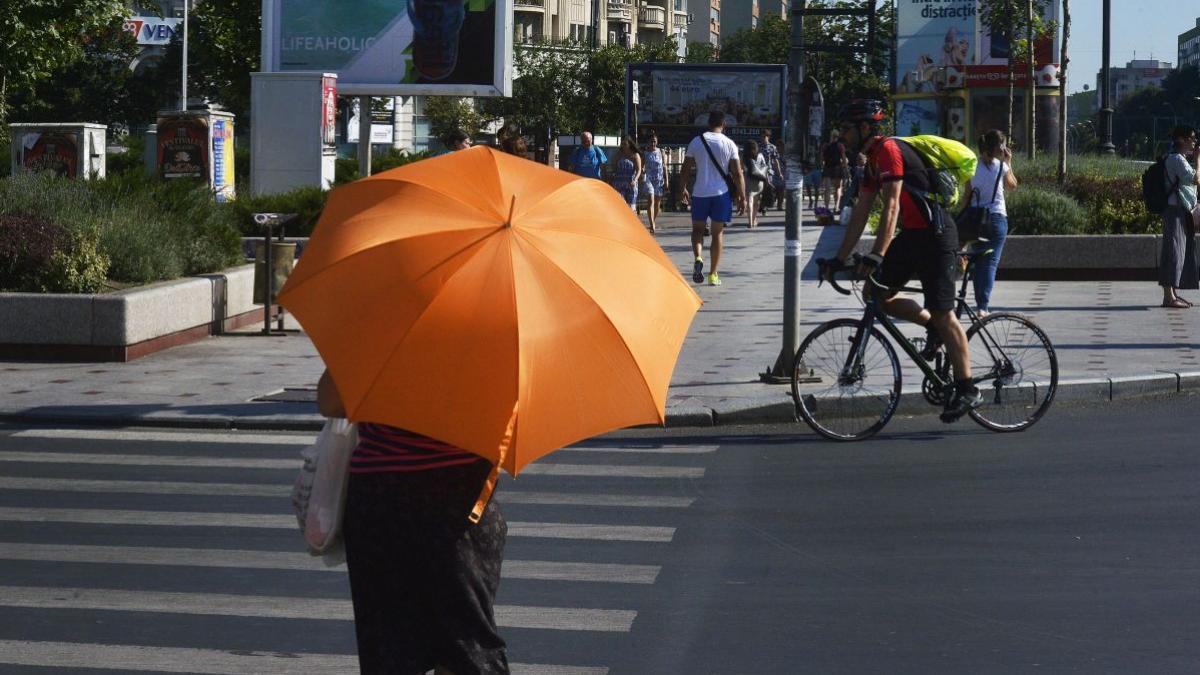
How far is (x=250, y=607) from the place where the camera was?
6.45 m

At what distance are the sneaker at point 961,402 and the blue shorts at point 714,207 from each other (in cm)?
900

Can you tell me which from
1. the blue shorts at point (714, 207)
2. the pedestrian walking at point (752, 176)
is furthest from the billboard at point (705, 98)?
the blue shorts at point (714, 207)

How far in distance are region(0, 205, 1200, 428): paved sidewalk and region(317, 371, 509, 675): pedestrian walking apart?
7.10 meters

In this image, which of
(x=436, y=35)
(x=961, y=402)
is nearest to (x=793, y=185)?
(x=961, y=402)

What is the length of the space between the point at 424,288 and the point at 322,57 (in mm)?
30300

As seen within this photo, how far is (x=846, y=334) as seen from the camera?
34.5ft

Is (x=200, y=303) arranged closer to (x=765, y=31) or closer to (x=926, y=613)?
(x=926, y=613)

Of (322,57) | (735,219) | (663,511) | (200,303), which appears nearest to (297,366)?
(200,303)

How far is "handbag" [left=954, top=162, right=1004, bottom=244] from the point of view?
14254 mm

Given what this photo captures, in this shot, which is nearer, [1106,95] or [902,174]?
[902,174]

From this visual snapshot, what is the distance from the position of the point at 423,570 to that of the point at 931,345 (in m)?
6.96

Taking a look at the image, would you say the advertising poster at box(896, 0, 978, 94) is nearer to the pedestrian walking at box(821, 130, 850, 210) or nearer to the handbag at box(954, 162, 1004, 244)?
the pedestrian walking at box(821, 130, 850, 210)

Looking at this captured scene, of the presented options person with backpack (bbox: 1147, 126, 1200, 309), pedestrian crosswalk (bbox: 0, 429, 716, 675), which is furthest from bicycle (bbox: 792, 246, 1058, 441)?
person with backpack (bbox: 1147, 126, 1200, 309)

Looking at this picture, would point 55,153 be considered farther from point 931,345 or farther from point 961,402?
point 961,402
